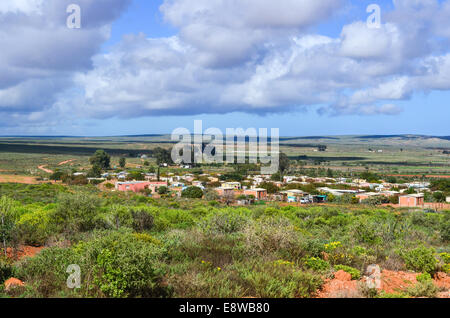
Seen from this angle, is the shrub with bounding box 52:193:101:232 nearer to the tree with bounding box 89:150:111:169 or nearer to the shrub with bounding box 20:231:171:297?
the shrub with bounding box 20:231:171:297

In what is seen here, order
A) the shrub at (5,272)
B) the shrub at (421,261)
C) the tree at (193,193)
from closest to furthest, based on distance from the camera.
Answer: the shrub at (5,272) < the shrub at (421,261) < the tree at (193,193)

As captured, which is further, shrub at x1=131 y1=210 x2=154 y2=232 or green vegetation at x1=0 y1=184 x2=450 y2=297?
shrub at x1=131 y1=210 x2=154 y2=232

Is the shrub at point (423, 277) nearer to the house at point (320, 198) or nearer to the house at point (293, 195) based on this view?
the house at point (293, 195)

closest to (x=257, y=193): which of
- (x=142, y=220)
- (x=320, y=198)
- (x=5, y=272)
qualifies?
(x=320, y=198)

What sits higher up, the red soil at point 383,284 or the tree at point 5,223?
the tree at point 5,223

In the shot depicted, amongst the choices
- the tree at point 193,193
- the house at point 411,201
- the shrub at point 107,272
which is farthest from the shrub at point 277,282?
the house at point 411,201

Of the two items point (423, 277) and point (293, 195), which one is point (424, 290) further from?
point (293, 195)

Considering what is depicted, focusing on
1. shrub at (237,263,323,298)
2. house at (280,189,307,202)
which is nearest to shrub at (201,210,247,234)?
shrub at (237,263,323,298)
